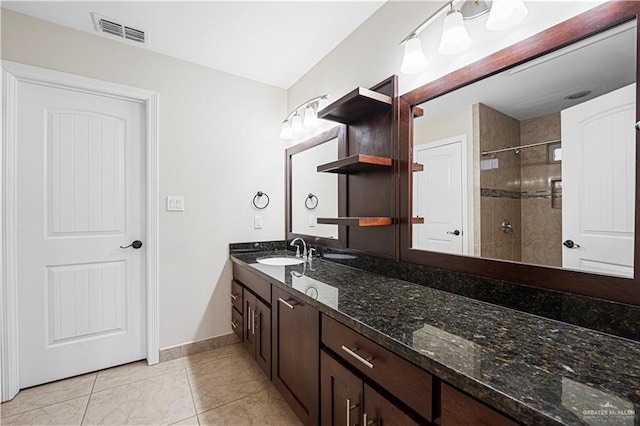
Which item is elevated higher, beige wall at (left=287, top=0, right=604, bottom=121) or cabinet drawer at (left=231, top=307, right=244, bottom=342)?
beige wall at (left=287, top=0, right=604, bottom=121)

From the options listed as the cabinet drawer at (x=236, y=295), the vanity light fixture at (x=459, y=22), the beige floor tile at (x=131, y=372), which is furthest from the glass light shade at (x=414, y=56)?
the beige floor tile at (x=131, y=372)

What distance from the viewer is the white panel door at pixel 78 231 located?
1920 millimetres

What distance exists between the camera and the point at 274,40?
211 cm

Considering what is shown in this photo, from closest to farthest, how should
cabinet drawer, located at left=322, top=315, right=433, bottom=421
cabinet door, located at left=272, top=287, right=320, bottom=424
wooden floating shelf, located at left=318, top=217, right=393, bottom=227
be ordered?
cabinet drawer, located at left=322, top=315, right=433, bottom=421 < cabinet door, located at left=272, top=287, right=320, bottom=424 < wooden floating shelf, located at left=318, top=217, right=393, bottom=227

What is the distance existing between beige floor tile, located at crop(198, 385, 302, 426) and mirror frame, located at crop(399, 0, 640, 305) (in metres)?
1.13

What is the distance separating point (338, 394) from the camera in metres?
1.15

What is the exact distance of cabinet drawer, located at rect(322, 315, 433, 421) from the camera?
0.80 meters

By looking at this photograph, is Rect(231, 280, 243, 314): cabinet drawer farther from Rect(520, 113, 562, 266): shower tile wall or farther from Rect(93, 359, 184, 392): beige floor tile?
Rect(520, 113, 562, 266): shower tile wall

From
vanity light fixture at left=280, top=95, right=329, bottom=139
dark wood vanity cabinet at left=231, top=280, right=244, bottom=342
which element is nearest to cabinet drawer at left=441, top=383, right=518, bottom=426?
dark wood vanity cabinet at left=231, top=280, right=244, bottom=342

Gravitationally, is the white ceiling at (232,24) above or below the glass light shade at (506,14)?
above

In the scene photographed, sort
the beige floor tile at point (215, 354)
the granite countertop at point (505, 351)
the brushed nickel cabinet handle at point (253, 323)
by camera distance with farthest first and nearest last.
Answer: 1. the beige floor tile at point (215, 354)
2. the brushed nickel cabinet handle at point (253, 323)
3. the granite countertop at point (505, 351)

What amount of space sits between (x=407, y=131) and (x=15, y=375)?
9.33ft

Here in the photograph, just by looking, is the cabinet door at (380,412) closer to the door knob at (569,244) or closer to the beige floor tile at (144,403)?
the door knob at (569,244)

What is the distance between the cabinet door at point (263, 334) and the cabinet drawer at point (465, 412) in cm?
121
